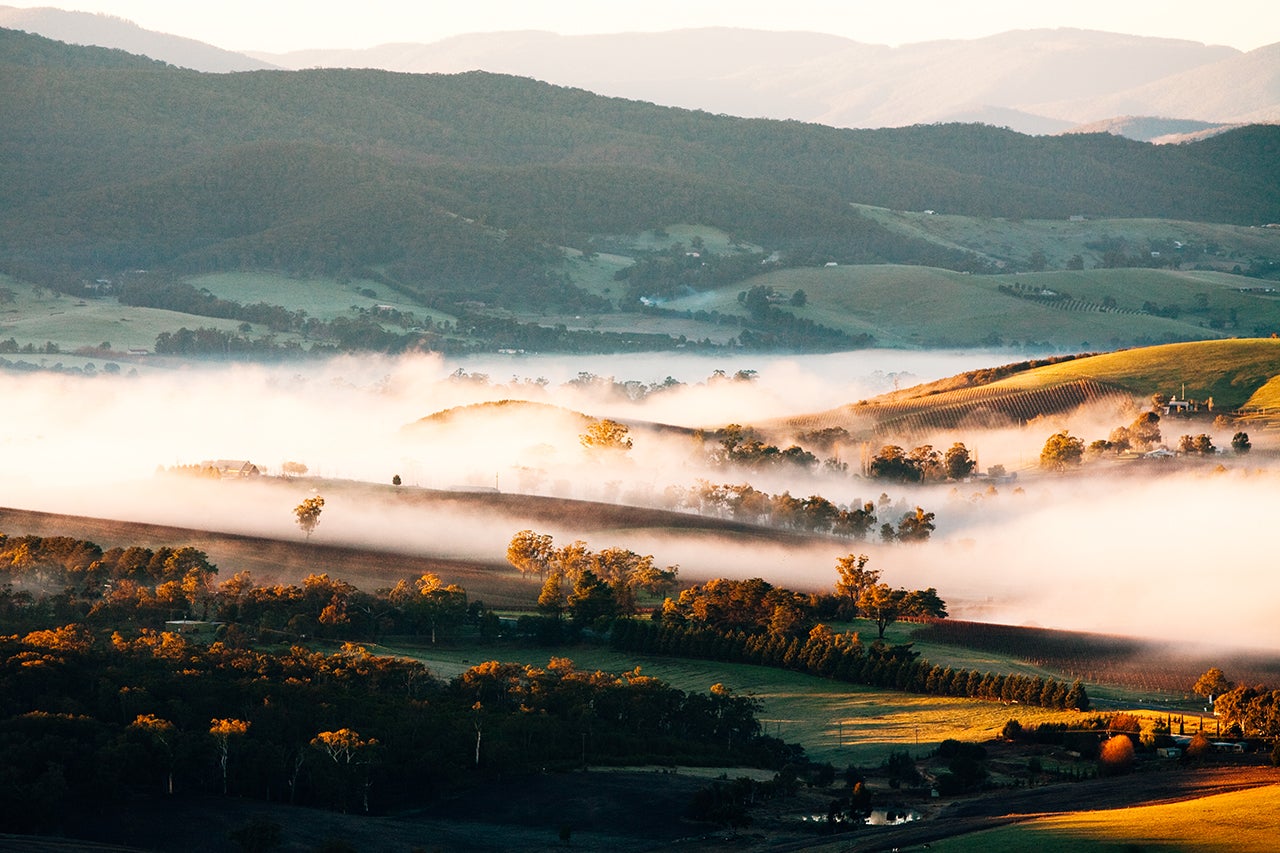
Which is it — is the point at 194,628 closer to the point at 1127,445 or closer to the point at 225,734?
the point at 225,734

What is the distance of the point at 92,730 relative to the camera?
3344 inches

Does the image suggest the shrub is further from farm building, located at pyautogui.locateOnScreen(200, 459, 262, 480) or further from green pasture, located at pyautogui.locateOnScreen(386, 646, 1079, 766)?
farm building, located at pyautogui.locateOnScreen(200, 459, 262, 480)

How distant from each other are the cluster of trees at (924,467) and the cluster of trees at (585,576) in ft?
164

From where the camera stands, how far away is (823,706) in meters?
104

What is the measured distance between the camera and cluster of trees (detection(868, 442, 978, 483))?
19312 centimetres

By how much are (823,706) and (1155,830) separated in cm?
3796

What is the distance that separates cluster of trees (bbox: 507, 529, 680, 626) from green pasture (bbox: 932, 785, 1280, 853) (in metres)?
54.8

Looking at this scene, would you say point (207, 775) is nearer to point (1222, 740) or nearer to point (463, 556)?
point (1222, 740)

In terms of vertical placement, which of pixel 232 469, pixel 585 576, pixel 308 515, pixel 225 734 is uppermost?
pixel 232 469

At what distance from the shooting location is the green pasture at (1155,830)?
213 ft

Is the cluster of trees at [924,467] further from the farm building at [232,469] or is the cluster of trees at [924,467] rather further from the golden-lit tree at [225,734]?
the golden-lit tree at [225,734]

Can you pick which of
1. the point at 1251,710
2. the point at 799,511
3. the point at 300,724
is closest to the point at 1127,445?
the point at 799,511

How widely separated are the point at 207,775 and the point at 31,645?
21.1m

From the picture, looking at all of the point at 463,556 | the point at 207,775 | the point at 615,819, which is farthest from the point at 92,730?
the point at 463,556
